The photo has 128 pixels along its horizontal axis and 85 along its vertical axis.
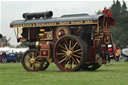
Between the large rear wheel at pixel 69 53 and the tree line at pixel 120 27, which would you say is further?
the tree line at pixel 120 27

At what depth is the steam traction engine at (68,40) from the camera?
64.4ft

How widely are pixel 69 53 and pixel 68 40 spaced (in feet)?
2.39

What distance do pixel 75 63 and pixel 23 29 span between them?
411 centimetres

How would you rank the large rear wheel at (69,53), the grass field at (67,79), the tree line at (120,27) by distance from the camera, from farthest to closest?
the tree line at (120,27), the large rear wheel at (69,53), the grass field at (67,79)

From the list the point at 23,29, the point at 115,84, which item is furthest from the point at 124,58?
the point at 115,84

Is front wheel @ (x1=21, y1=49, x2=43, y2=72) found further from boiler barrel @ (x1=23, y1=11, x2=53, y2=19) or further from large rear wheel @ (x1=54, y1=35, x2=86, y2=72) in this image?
boiler barrel @ (x1=23, y1=11, x2=53, y2=19)

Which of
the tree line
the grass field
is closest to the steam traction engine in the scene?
the grass field

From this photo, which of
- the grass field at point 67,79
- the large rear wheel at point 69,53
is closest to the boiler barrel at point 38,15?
the large rear wheel at point 69,53

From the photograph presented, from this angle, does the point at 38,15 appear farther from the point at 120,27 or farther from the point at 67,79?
the point at 120,27

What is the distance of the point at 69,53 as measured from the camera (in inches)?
784

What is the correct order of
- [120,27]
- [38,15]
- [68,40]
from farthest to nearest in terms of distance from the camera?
[120,27], [38,15], [68,40]

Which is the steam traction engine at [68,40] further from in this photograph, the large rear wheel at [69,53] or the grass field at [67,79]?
the grass field at [67,79]

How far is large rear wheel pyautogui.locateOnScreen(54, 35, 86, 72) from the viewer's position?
64.0 feet

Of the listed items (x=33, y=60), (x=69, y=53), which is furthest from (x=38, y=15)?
(x=69, y=53)
